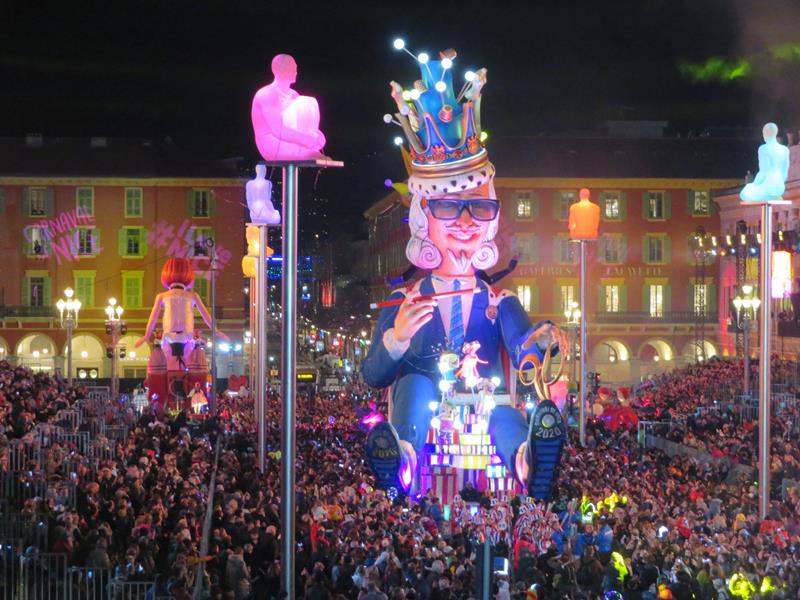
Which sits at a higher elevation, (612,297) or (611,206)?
(611,206)

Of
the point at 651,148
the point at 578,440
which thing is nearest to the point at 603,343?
the point at 651,148

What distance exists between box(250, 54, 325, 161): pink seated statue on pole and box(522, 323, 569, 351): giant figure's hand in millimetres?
9246

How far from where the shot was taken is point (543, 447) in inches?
840

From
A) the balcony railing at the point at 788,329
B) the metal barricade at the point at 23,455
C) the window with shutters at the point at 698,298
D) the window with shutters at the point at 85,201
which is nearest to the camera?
the metal barricade at the point at 23,455

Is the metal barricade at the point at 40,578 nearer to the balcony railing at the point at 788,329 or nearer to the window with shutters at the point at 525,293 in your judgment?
the balcony railing at the point at 788,329

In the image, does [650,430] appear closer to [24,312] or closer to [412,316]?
[412,316]

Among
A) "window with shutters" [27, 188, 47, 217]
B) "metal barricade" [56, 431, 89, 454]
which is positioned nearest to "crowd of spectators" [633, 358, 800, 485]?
"metal barricade" [56, 431, 89, 454]

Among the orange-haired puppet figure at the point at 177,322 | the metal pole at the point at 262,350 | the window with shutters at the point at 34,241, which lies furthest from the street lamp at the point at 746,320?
Answer: the window with shutters at the point at 34,241

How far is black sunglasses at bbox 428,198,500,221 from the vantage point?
74.0ft

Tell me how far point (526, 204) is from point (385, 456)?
133ft

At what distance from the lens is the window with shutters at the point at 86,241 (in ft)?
198

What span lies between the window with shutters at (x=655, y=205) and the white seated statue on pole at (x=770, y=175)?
1655 inches

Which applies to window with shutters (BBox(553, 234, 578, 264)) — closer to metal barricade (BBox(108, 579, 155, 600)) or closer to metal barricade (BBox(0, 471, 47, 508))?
metal barricade (BBox(0, 471, 47, 508))

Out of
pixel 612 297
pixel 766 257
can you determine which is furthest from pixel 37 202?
pixel 766 257
